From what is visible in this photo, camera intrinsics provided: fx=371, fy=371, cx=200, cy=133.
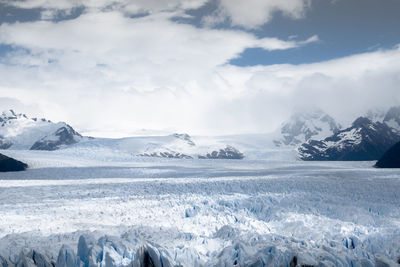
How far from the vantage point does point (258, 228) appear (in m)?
11.8

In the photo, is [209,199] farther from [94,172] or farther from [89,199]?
[94,172]

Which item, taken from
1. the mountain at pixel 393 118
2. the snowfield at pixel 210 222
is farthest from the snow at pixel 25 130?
the mountain at pixel 393 118

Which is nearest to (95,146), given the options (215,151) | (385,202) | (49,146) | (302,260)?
(385,202)

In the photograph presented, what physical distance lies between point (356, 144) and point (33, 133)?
13151cm

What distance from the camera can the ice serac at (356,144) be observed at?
498 ft

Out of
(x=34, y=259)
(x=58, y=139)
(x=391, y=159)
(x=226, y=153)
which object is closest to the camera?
(x=34, y=259)

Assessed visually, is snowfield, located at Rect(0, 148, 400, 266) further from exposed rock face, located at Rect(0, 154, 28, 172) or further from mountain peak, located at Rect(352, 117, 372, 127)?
mountain peak, located at Rect(352, 117, 372, 127)

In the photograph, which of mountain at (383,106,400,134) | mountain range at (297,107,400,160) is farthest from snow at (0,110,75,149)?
mountain at (383,106,400,134)

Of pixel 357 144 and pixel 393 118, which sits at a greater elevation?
pixel 393 118

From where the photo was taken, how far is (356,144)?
15288 cm

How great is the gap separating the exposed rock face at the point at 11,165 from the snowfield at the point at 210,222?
882cm

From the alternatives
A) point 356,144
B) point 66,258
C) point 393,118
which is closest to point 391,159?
point 66,258

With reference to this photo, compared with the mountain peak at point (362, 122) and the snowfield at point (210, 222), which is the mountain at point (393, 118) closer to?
the mountain peak at point (362, 122)

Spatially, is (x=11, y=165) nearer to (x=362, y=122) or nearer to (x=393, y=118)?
(x=362, y=122)
